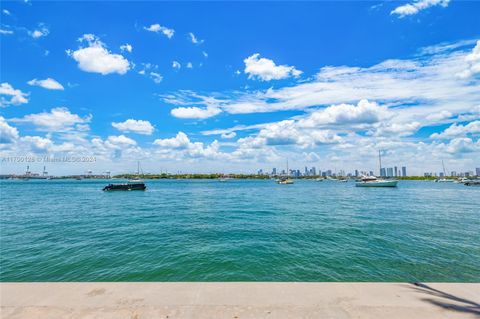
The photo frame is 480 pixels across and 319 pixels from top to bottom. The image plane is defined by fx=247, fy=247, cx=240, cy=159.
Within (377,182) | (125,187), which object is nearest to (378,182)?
(377,182)

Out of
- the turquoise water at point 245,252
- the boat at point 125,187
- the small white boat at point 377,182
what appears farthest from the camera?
the small white boat at point 377,182

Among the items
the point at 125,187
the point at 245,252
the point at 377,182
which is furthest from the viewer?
the point at 377,182
